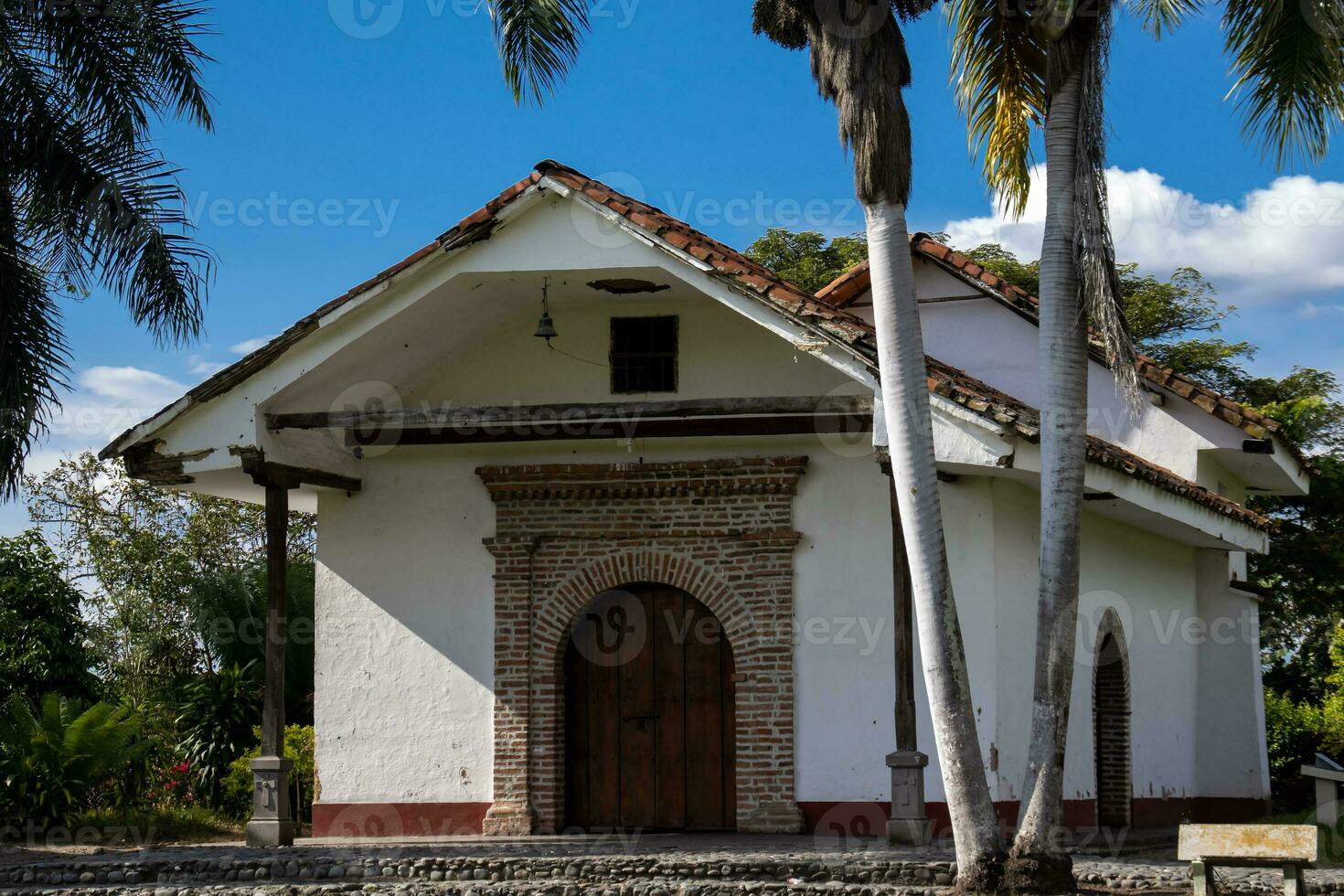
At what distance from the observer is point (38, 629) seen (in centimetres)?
1983

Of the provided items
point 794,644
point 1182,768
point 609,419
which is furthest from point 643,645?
point 1182,768

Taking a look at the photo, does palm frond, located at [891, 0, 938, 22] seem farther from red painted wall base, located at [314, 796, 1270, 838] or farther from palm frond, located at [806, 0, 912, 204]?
red painted wall base, located at [314, 796, 1270, 838]

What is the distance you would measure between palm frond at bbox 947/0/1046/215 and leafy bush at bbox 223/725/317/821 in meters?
9.64

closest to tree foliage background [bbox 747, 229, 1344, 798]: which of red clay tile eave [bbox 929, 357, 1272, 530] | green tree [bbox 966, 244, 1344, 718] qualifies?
green tree [bbox 966, 244, 1344, 718]

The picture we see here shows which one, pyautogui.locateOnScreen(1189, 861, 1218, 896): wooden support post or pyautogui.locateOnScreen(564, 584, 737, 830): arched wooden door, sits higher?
pyautogui.locateOnScreen(564, 584, 737, 830): arched wooden door

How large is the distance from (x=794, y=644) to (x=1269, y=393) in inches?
626

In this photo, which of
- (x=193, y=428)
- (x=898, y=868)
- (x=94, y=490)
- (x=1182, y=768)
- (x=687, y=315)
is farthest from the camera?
(x=94, y=490)

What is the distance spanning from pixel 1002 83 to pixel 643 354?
4.13 m

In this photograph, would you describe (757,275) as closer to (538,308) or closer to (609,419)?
(609,419)

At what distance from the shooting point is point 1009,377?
15320 mm

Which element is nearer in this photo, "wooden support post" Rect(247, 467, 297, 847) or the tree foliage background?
"wooden support post" Rect(247, 467, 297, 847)

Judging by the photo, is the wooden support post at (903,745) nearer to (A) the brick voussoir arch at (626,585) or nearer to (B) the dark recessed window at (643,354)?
(A) the brick voussoir arch at (626,585)

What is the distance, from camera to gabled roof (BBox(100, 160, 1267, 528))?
1044cm

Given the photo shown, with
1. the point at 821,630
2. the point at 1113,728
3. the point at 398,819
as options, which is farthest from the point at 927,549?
Result: the point at 398,819
